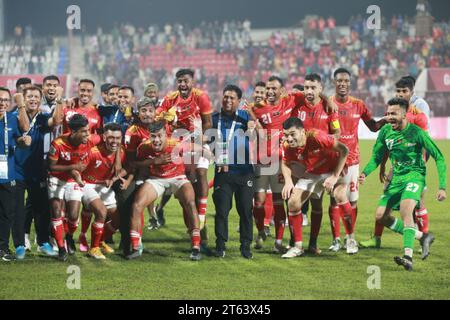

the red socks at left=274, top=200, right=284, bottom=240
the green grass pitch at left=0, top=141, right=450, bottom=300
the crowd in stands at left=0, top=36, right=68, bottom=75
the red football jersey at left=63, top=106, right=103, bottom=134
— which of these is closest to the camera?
the green grass pitch at left=0, top=141, right=450, bottom=300

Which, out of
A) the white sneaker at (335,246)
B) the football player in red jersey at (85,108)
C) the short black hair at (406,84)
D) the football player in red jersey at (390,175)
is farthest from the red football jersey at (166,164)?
the short black hair at (406,84)

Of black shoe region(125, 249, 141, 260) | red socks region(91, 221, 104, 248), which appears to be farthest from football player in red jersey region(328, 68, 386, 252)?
red socks region(91, 221, 104, 248)

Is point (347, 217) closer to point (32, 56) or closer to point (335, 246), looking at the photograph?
point (335, 246)

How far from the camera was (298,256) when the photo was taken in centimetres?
1000

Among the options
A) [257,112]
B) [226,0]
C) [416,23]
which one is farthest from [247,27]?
[257,112]

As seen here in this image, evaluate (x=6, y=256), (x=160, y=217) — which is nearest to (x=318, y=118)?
(x=160, y=217)

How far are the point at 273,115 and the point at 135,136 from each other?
196 cm

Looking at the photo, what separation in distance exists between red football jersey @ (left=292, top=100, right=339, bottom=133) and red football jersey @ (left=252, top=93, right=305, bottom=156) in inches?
22.6

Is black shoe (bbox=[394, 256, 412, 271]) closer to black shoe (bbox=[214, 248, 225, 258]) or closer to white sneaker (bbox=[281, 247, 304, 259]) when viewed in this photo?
white sneaker (bbox=[281, 247, 304, 259])

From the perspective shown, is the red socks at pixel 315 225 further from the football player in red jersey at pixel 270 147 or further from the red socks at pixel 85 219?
the red socks at pixel 85 219

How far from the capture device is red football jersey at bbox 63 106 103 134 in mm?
10266

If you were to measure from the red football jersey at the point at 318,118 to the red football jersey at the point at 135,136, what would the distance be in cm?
202

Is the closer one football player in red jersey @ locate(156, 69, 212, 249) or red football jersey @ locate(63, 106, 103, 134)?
red football jersey @ locate(63, 106, 103, 134)

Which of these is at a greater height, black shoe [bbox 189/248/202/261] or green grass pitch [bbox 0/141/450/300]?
black shoe [bbox 189/248/202/261]
